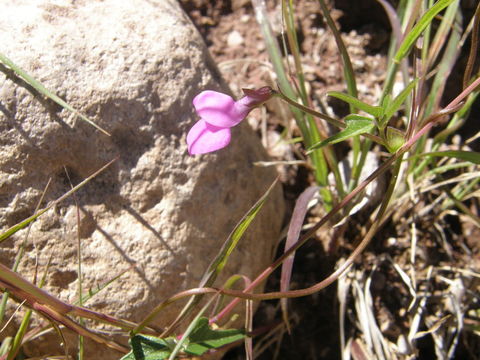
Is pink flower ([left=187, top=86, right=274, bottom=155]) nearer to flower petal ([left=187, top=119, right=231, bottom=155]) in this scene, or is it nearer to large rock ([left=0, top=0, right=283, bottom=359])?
flower petal ([left=187, top=119, right=231, bottom=155])

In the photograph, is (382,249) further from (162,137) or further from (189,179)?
(162,137)

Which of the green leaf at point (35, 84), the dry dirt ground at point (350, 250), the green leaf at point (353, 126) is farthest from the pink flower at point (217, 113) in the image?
the dry dirt ground at point (350, 250)

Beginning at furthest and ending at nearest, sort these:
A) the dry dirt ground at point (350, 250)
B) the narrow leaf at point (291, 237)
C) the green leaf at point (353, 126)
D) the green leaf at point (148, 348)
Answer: the dry dirt ground at point (350, 250)
the narrow leaf at point (291, 237)
the green leaf at point (148, 348)
the green leaf at point (353, 126)

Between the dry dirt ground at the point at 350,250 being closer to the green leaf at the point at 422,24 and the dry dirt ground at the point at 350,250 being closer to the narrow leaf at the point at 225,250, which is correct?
the narrow leaf at the point at 225,250

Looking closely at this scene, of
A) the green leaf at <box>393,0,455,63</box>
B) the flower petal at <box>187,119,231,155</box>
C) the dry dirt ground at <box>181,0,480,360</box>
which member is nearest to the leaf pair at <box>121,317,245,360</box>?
the dry dirt ground at <box>181,0,480,360</box>

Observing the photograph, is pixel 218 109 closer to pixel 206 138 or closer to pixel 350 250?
pixel 206 138
